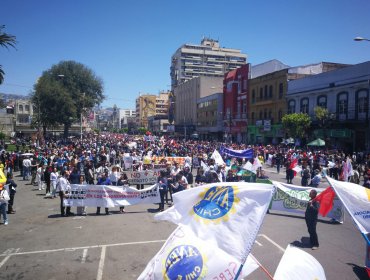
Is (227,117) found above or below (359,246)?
above

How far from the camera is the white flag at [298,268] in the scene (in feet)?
9.40

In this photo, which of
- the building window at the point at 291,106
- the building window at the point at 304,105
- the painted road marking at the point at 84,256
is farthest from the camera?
the building window at the point at 291,106

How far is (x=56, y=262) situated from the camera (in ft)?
22.7

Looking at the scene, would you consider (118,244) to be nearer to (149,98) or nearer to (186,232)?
(186,232)

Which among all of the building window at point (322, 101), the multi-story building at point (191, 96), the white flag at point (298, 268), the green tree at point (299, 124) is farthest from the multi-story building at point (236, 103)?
the white flag at point (298, 268)

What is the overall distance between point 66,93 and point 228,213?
165ft

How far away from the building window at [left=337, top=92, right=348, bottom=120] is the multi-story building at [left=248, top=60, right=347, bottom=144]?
9563mm

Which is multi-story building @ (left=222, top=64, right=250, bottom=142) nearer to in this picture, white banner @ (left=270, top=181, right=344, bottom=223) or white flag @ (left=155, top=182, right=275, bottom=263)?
white banner @ (left=270, top=181, right=344, bottom=223)

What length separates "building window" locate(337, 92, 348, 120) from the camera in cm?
3300

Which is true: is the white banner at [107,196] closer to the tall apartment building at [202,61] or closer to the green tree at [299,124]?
the green tree at [299,124]

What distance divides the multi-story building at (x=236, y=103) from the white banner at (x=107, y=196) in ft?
145

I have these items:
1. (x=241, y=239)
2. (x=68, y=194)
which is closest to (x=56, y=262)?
(x=68, y=194)

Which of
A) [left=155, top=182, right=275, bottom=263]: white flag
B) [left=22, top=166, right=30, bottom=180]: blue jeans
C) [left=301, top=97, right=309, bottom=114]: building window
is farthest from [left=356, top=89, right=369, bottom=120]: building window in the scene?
[left=155, top=182, right=275, bottom=263]: white flag

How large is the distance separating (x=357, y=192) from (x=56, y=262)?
6545mm
